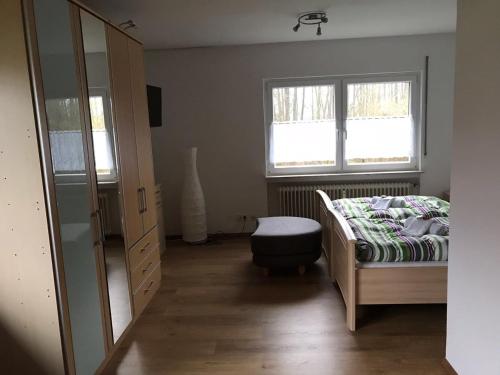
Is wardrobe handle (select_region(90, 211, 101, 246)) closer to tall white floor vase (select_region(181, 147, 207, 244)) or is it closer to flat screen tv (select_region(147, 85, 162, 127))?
flat screen tv (select_region(147, 85, 162, 127))

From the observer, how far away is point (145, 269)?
2969 millimetres

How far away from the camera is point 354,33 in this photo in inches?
165

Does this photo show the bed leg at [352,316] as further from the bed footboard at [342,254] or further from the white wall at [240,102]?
the white wall at [240,102]

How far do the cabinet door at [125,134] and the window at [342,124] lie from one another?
2.29 meters

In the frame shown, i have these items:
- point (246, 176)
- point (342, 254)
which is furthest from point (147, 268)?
point (246, 176)

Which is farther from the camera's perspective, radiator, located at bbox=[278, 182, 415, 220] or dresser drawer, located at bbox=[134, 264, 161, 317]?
radiator, located at bbox=[278, 182, 415, 220]

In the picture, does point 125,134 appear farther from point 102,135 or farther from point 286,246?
point 286,246

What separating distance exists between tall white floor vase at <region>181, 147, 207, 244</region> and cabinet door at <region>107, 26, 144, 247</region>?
162cm

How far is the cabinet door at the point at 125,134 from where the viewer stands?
253 cm

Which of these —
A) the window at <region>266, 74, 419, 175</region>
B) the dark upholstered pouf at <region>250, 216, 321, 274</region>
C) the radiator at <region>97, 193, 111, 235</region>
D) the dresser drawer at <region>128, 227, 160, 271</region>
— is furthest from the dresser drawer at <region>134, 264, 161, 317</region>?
the window at <region>266, 74, 419, 175</region>

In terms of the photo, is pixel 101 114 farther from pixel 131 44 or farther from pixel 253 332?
pixel 253 332

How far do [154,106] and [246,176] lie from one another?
4.85ft

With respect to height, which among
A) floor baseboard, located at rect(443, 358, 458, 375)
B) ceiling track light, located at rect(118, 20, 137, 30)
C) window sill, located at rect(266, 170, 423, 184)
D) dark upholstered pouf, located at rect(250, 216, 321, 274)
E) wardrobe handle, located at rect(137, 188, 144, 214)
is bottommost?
floor baseboard, located at rect(443, 358, 458, 375)

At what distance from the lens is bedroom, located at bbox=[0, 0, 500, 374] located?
69.6 inches
